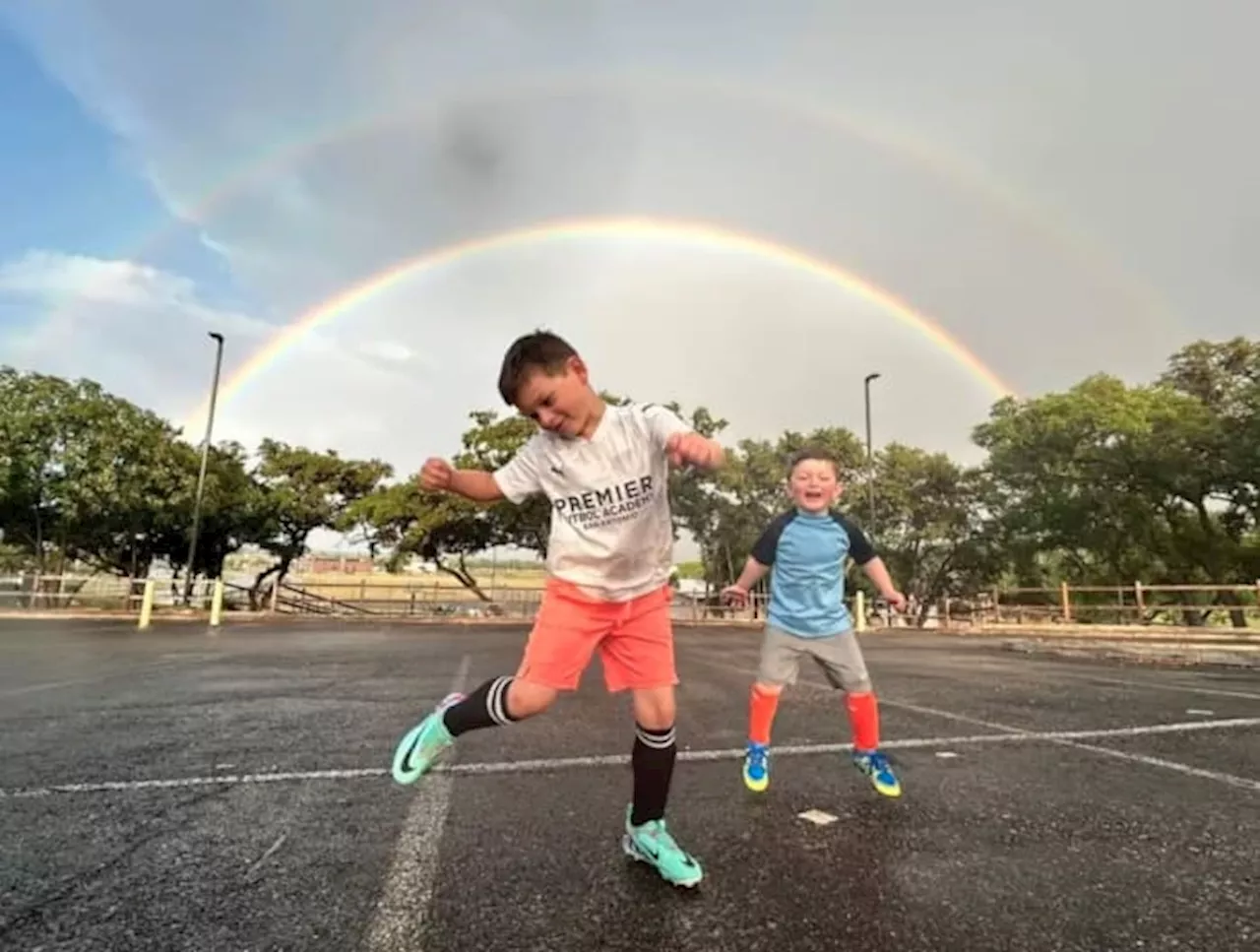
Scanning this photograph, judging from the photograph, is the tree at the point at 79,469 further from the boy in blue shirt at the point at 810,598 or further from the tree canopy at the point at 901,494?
the boy in blue shirt at the point at 810,598

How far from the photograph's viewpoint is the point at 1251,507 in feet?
88.7

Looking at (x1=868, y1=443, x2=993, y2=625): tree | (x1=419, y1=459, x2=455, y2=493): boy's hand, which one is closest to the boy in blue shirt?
(x1=419, y1=459, x2=455, y2=493): boy's hand

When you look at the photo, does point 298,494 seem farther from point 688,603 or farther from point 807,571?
point 807,571

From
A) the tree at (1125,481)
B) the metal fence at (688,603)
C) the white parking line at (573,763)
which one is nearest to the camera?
the white parking line at (573,763)

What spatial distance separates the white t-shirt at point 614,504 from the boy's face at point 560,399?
87 millimetres

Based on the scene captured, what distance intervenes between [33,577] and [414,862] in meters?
25.4

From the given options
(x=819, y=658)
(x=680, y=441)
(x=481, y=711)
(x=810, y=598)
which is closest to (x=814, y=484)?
(x=810, y=598)

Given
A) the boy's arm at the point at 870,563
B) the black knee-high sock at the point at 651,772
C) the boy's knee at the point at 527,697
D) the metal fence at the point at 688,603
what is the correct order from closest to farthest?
the black knee-high sock at the point at 651,772, the boy's knee at the point at 527,697, the boy's arm at the point at 870,563, the metal fence at the point at 688,603

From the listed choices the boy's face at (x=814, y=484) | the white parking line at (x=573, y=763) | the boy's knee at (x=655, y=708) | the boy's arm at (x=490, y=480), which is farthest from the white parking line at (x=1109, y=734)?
the boy's arm at (x=490, y=480)

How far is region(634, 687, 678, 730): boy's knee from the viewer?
2.57 metres

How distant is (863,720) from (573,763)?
1.40 m

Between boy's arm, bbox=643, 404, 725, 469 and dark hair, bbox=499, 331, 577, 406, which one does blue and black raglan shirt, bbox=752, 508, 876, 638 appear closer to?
boy's arm, bbox=643, 404, 725, 469

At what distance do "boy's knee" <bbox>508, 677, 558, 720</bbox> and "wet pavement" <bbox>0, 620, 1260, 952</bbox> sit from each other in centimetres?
40

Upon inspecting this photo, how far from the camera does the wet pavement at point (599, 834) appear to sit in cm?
186
